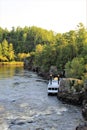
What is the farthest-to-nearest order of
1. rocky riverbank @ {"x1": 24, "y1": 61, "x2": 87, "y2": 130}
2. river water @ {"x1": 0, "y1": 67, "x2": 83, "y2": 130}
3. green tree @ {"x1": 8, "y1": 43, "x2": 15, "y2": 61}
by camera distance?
1. green tree @ {"x1": 8, "y1": 43, "x2": 15, "y2": 61}
2. rocky riverbank @ {"x1": 24, "y1": 61, "x2": 87, "y2": 130}
3. river water @ {"x1": 0, "y1": 67, "x2": 83, "y2": 130}

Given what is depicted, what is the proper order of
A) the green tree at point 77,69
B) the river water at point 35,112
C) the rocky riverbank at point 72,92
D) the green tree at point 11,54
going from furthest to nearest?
the green tree at point 11,54 < the green tree at point 77,69 < the rocky riverbank at point 72,92 < the river water at point 35,112

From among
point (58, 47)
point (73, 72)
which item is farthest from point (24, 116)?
point (58, 47)

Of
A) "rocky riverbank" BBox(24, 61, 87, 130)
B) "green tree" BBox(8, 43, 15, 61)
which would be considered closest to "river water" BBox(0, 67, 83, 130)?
"rocky riverbank" BBox(24, 61, 87, 130)

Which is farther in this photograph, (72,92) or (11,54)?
(11,54)

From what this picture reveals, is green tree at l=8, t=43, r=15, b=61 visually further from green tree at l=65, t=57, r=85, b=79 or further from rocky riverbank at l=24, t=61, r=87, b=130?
rocky riverbank at l=24, t=61, r=87, b=130

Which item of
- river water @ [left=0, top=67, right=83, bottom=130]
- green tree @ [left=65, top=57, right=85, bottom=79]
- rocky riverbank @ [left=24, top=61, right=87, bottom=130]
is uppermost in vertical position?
green tree @ [left=65, top=57, right=85, bottom=79]

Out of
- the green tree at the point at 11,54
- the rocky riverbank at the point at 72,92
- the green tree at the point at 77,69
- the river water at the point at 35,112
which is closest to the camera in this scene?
the river water at the point at 35,112

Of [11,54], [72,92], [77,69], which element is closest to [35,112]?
[72,92]

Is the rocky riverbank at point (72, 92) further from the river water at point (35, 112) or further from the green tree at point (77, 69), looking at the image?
the green tree at point (77, 69)

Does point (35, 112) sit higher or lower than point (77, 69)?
lower

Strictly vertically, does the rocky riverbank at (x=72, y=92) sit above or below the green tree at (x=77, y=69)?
below

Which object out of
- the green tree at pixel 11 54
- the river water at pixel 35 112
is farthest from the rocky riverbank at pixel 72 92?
the green tree at pixel 11 54

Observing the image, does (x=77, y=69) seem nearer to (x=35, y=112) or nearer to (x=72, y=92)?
(x=72, y=92)

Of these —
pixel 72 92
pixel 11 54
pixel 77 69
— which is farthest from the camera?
pixel 11 54
